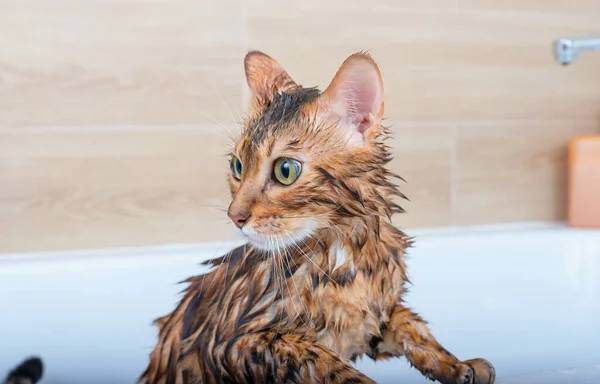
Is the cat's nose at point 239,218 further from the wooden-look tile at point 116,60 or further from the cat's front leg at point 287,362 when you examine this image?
the wooden-look tile at point 116,60

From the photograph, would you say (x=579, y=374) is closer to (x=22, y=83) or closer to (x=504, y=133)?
(x=504, y=133)

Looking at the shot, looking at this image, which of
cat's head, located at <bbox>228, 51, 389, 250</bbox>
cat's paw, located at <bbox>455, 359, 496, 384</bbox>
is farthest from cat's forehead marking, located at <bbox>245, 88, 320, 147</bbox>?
cat's paw, located at <bbox>455, 359, 496, 384</bbox>

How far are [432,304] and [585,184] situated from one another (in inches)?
21.9

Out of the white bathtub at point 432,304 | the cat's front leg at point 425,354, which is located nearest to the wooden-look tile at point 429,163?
the white bathtub at point 432,304

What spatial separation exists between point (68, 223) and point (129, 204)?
0.09 meters

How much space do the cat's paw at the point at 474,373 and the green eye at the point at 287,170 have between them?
0.19m

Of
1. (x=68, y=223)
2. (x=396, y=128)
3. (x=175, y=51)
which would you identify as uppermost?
(x=175, y=51)

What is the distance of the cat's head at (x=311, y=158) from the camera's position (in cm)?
44

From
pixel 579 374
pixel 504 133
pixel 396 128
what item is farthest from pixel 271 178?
pixel 504 133

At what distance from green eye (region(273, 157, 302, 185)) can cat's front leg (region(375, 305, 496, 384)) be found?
0.44 ft

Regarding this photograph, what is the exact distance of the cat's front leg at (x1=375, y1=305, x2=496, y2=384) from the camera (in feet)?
1.51

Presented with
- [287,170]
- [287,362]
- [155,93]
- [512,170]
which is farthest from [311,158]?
[512,170]

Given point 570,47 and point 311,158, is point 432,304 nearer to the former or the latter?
point 311,158

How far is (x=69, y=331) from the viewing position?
2.30 feet
